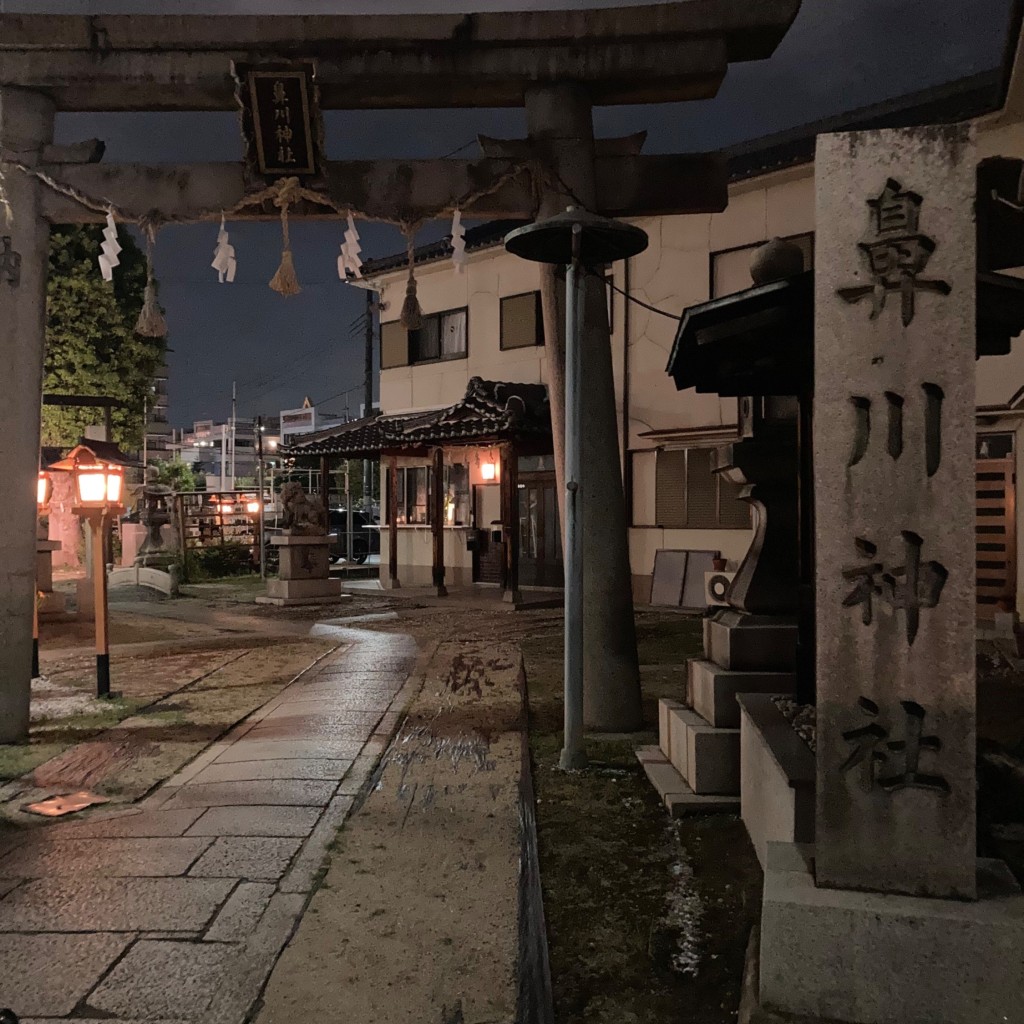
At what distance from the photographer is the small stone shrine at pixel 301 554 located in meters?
17.9

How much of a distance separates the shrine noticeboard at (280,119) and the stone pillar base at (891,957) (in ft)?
22.9

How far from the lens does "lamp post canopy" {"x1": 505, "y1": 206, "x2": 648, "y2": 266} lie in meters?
5.80

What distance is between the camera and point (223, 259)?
7949mm

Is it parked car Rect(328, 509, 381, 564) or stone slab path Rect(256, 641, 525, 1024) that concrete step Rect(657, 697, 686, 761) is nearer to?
stone slab path Rect(256, 641, 525, 1024)

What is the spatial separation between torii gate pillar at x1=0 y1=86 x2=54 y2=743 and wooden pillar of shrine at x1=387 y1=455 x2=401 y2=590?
46.4 ft

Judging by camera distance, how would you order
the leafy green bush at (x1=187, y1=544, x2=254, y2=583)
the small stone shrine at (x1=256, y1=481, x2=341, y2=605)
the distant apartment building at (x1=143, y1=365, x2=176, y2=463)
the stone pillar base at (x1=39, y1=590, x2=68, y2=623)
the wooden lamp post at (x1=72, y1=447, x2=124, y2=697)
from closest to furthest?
the wooden lamp post at (x1=72, y1=447, x2=124, y2=697) → the stone pillar base at (x1=39, y1=590, x2=68, y2=623) → the small stone shrine at (x1=256, y1=481, x2=341, y2=605) → the leafy green bush at (x1=187, y1=544, x2=254, y2=583) → the distant apartment building at (x1=143, y1=365, x2=176, y2=463)

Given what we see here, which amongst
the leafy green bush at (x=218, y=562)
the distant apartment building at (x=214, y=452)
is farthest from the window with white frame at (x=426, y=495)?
the distant apartment building at (x=214, y=452)

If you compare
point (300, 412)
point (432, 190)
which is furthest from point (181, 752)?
point (300, 412)

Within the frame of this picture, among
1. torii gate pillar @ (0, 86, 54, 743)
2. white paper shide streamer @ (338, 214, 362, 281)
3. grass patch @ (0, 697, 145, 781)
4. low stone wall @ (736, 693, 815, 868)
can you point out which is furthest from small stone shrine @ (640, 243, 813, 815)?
torii gate pillar @ (0, 86, 54, 743)

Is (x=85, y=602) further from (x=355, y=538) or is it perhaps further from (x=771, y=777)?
(x=355, y=538)

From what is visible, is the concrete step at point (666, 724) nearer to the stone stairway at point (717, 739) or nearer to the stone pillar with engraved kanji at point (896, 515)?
the stone stairway at point (717, 739)

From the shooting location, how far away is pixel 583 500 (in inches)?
281

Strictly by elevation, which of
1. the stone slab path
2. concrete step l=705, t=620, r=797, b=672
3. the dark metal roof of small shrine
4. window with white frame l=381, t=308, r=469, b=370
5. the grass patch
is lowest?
the grass patch

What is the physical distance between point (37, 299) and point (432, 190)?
11.9 ft
